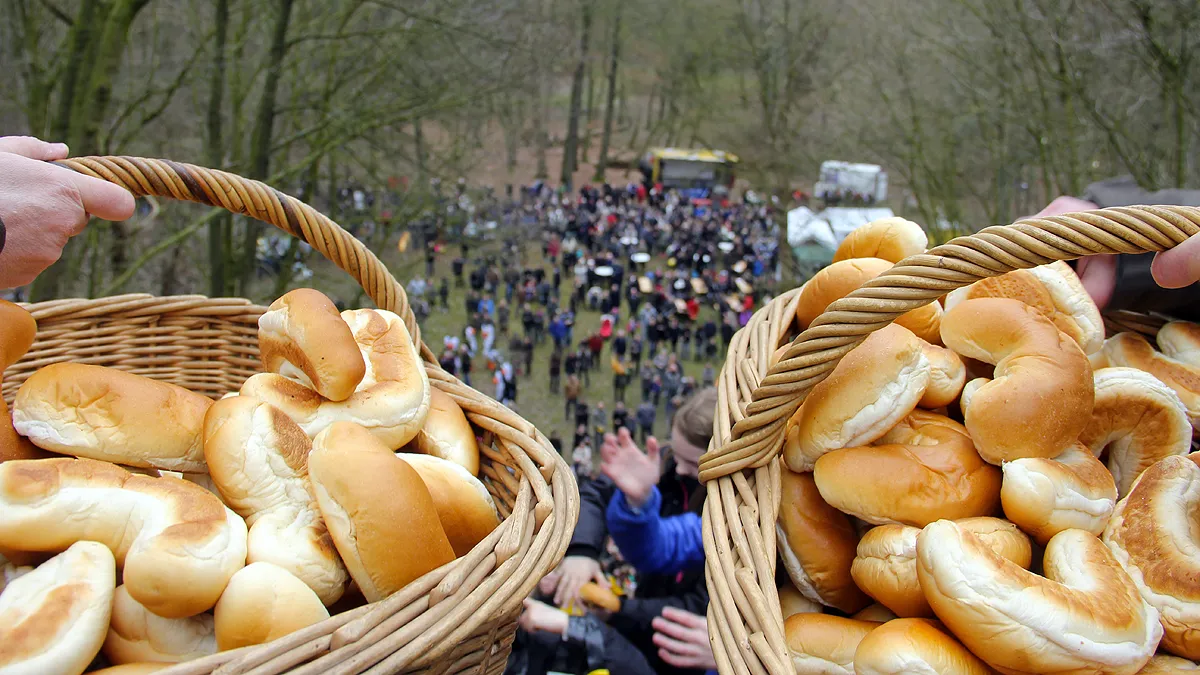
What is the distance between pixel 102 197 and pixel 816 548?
5.17ft

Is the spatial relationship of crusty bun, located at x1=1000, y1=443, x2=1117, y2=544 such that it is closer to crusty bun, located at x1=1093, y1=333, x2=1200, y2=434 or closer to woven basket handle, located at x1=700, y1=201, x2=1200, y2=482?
woven basket handle, located at x1=700, y1=201, x2=1200, y2=482

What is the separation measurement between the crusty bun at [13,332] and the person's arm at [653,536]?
162cm

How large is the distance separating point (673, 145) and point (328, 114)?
78.2ft

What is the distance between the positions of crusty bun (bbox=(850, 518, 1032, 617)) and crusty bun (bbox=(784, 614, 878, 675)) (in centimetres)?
8

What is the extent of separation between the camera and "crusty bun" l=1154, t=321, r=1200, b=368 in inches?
73.1

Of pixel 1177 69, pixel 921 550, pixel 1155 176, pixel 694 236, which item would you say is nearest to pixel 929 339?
pixel 921 550

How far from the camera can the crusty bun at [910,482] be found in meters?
1.43

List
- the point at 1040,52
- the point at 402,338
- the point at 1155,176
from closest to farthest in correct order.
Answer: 1. the point at 402,338
2. the point at 1155,176
3. the point at 1040,52

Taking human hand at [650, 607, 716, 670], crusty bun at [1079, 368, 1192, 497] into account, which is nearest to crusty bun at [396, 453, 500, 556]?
human hand at [650, 607, 716, 670]

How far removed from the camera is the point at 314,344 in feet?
5.06

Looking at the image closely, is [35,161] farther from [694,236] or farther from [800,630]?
[694,236]

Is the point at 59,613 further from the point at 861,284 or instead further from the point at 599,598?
the point at 599,598

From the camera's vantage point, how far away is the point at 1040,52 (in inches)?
291

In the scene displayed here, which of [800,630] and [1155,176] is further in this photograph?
[1155,176]
